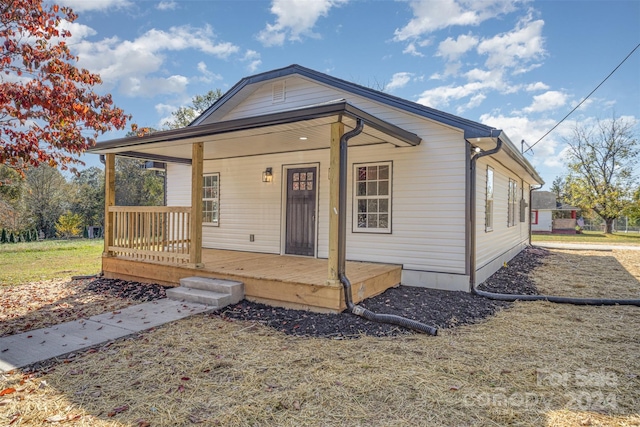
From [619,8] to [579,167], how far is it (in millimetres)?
22828

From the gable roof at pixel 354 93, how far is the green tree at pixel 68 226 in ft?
53.0

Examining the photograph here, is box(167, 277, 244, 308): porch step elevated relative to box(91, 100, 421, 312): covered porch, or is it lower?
lower

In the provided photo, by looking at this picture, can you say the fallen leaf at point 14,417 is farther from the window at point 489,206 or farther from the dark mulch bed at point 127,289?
the window at point 489,206

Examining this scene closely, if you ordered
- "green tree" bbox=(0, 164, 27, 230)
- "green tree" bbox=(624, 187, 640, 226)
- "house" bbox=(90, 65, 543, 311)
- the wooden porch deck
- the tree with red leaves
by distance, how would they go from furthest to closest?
"green tree" bbox=(624, 187, 640, 226)
"green tree" bbox=(0, 164, 27, 230)
"house" bbox=(90, 65, 543, 311)
the wooden porch deck
the tree with red leaves

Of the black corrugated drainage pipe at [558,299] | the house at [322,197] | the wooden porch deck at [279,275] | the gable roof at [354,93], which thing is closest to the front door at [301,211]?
the house at [322,197]

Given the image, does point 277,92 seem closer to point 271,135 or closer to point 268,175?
point 268,175

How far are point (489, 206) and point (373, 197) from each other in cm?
274

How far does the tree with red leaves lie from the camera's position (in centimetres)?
447

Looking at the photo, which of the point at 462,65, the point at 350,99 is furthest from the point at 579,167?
the point at 350,99

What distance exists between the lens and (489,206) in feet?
25.6

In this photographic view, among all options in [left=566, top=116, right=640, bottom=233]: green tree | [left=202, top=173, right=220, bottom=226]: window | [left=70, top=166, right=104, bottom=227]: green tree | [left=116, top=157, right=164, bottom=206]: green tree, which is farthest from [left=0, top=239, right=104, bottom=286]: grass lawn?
[left=566, top=116, right=640, bottom=233]: green tree

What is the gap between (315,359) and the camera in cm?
349

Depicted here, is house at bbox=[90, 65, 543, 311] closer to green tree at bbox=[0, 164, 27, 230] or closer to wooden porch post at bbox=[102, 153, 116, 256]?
wooden porch post at bbox=[102, 153, 116, 256]

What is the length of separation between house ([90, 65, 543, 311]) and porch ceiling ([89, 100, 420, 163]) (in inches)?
0.9
